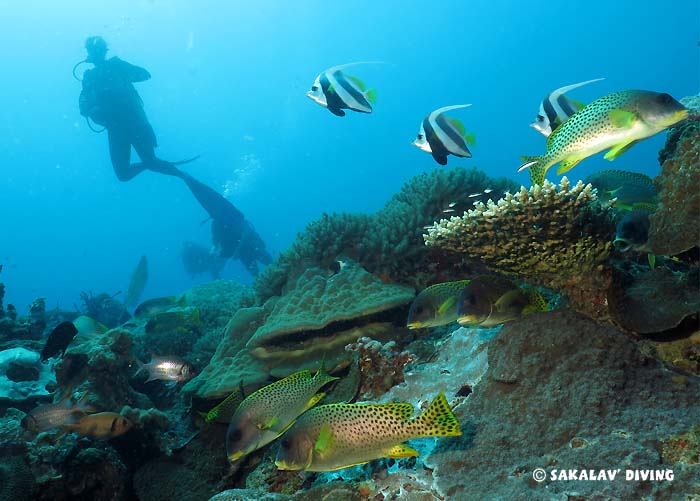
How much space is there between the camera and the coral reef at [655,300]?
9.04 ft

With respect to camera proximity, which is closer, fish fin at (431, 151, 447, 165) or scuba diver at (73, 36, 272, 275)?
fish fin at (431, 151, 447, 165)

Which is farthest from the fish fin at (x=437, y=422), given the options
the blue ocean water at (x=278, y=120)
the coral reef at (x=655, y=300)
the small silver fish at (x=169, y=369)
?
the blue ocean water at (x=278, y=120)

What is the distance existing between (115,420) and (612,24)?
146 metres

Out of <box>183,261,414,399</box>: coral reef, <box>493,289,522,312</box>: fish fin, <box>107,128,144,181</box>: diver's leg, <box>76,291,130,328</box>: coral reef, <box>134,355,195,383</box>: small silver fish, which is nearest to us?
<box>493,289,522,312</box>: fish fin

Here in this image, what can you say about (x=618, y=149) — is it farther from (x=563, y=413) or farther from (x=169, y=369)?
(x=169, y=369)

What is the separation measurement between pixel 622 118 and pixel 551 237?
0.98m

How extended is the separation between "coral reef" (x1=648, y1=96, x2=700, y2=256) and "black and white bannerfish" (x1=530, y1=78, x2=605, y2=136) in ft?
2.52

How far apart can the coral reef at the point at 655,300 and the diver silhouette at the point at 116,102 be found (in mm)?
19098

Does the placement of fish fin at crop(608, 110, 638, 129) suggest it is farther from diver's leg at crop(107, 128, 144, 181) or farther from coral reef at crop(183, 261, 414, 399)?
diver's leg at crop(107, 128, 144, 181)

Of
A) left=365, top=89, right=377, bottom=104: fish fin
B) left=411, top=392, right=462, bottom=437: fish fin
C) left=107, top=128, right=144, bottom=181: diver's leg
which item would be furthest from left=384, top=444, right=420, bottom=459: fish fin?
left=107, top=128, right=144, bottom=181: diver's leg

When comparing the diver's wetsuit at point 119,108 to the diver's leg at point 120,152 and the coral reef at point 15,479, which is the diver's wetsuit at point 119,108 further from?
the coral reef at point 15,479

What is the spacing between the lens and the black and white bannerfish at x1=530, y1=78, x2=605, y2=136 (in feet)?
10.5

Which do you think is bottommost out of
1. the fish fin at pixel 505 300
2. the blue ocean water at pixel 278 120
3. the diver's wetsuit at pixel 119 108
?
the fish fin at pixel 505 300

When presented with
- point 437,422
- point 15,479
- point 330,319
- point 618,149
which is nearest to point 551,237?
point 618,149
